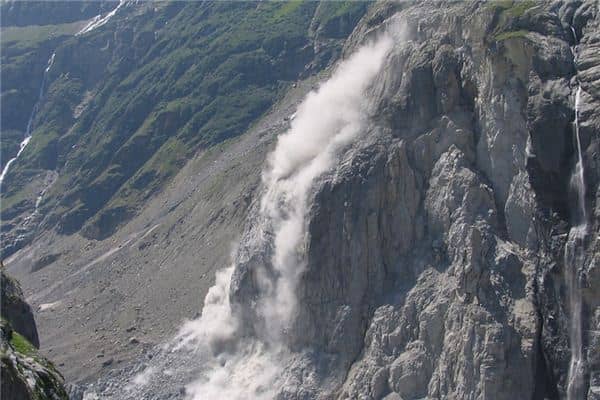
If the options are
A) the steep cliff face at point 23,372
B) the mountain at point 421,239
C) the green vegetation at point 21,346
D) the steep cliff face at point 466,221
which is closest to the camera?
the steep cliff face at point 23,372

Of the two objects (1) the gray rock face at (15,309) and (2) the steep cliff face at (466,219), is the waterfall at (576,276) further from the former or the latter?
(1) the gray rock face at (15,309)

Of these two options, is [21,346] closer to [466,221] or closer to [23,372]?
[23,372]

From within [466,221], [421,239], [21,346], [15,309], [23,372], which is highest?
[466,221]

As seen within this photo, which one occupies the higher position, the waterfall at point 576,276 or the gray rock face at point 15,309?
the waterfall at point 576,276

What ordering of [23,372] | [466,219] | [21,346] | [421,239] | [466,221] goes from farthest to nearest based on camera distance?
[421,239] → [466,219] → [466,221] → [21,346] → [23,372]

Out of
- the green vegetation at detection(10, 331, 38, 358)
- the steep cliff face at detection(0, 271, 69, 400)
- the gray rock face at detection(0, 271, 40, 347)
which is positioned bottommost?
the steep cliff face at detection(0, 271, 69, 400)

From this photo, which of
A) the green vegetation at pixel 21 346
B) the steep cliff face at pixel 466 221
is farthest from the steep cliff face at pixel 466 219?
the green vegetation at pixel 21 346

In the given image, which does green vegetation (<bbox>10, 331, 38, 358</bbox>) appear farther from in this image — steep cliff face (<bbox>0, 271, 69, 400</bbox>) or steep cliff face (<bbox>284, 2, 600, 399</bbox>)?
steep cliff face (<bbox>284, 2, 600, 399</bbox>)

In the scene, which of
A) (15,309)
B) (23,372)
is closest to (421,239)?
(15,309)

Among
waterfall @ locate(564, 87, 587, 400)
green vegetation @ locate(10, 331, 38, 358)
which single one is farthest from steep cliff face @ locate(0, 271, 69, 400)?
waterfall @ locate(564, 87, 587, 400)
